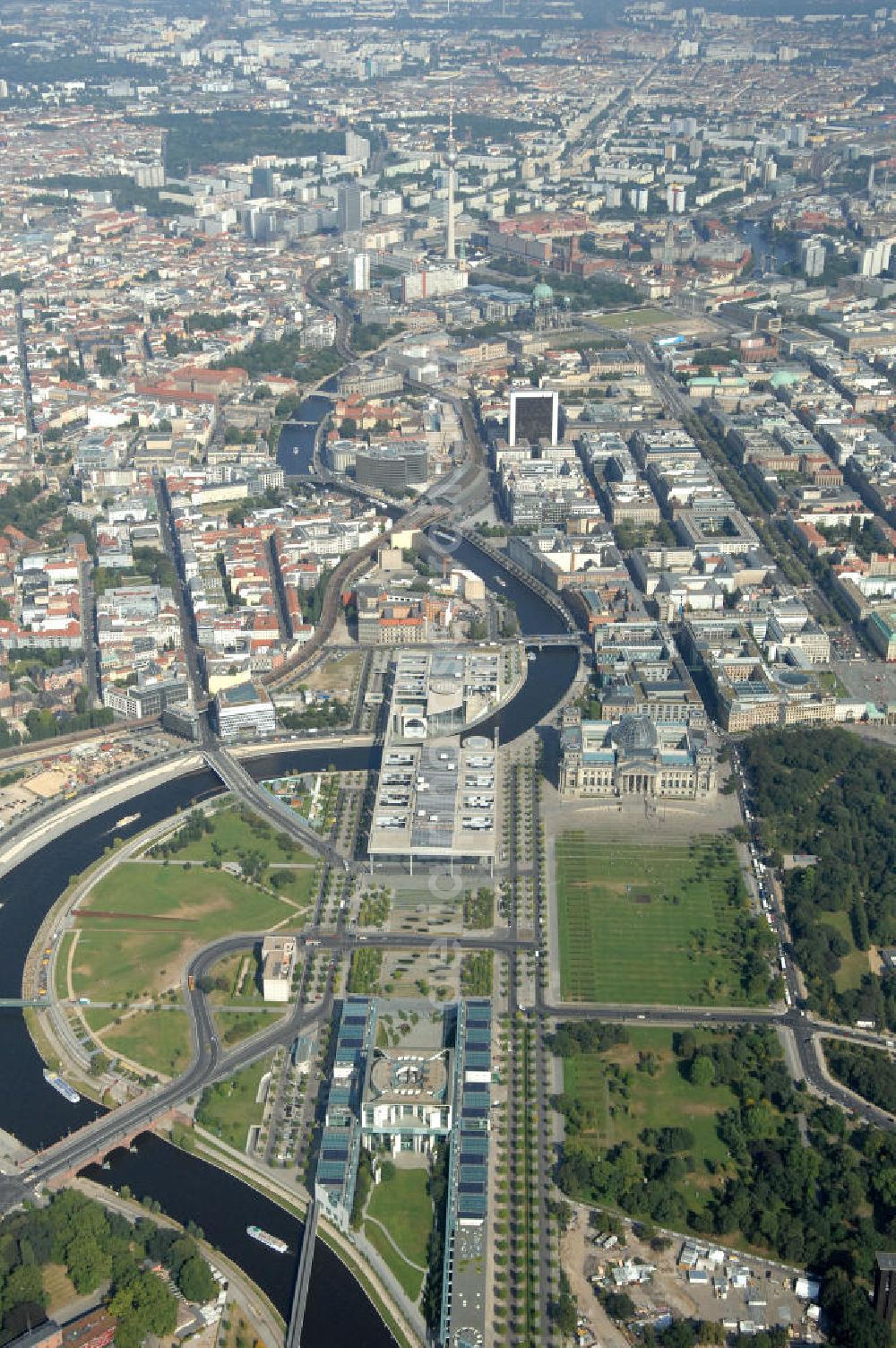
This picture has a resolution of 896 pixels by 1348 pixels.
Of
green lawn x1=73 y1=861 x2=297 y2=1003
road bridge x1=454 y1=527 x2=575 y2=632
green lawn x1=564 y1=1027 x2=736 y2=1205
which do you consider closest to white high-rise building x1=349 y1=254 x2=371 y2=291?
road bridge x1=454 y1=527 x2=575 y2=632

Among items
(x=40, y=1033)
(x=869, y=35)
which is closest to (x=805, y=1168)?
(x=40, y=1033)

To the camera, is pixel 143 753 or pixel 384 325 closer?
pixel 143 753

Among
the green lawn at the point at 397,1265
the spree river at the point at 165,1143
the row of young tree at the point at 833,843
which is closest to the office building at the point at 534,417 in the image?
the spree river at the point at 165,1143

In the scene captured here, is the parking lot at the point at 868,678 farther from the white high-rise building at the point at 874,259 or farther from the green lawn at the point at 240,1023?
the white high-rise building at the point at 874,259

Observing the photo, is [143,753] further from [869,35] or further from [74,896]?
[869,35]

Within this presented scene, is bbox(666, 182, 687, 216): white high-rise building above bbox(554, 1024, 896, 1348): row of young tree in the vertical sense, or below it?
above

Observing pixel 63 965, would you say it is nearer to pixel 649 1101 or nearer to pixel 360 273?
pixel 649 1101

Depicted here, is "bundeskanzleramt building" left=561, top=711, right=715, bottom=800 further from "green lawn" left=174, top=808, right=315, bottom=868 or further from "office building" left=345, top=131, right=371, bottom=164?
"office building" left=345, top=131, right=371, bottom=164
